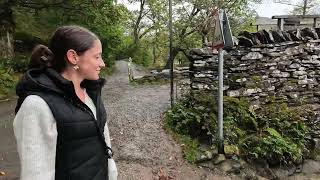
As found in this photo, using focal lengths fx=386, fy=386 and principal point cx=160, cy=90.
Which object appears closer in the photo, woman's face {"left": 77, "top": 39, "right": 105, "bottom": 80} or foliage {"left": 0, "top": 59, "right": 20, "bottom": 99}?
woman's face {"left": 77, "top": 39, "right": 105, "bottom": 80}

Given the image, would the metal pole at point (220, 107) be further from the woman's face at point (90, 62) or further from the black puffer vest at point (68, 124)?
the black puffer vest at point (68, 124)

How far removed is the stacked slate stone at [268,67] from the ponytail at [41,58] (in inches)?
231

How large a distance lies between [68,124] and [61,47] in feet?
1.28

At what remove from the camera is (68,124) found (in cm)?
183

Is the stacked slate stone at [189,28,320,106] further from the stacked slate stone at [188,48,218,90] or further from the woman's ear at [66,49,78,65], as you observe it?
the woman's ear at [66,49,78,65]

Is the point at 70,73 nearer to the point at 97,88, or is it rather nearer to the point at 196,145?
the point at 97,88

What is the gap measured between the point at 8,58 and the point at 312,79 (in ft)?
33.4

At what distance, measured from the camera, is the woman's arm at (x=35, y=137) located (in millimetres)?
1717

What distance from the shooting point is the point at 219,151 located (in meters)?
6.48

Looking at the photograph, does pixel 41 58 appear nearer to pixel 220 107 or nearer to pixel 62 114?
pixel 62 114

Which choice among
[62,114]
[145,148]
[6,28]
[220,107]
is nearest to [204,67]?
[220,107]

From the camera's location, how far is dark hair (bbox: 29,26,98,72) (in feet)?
6.27

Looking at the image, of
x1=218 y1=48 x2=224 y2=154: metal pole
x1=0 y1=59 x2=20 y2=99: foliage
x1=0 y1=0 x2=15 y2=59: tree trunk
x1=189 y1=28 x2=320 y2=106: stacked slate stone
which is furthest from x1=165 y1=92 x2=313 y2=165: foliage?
x1=0 y1=0 x2=15 y2=59: tree trunk

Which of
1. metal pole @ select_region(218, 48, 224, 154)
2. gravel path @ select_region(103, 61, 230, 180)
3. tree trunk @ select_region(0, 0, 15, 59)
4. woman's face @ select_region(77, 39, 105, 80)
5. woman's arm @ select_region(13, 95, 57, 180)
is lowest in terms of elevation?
gravel path @ select_region(103, 61, 230, 180)
